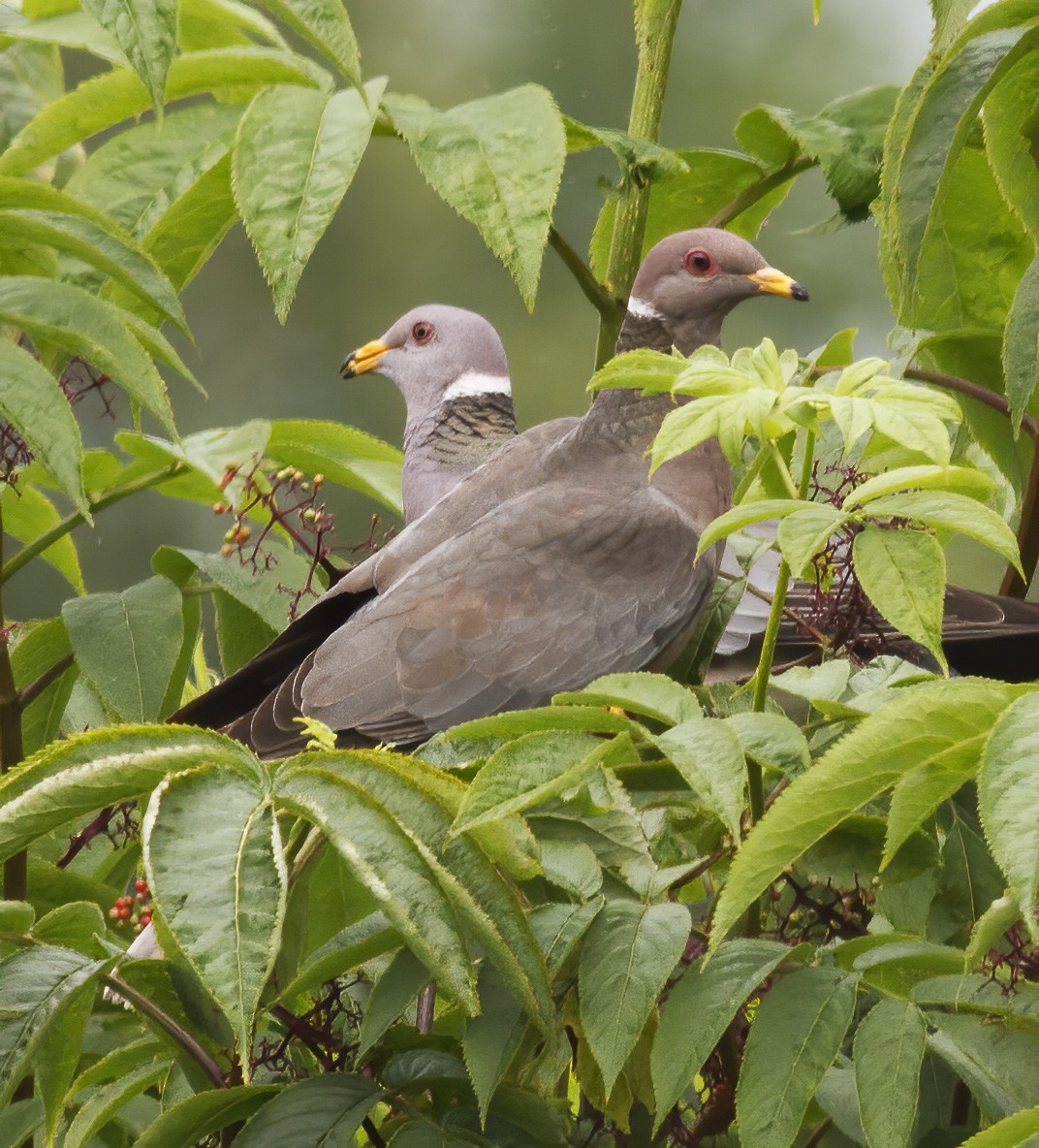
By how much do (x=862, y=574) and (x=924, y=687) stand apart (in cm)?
4

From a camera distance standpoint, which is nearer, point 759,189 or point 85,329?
point 85,329

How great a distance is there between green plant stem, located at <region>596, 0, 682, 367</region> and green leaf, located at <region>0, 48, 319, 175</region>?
0.65 feet

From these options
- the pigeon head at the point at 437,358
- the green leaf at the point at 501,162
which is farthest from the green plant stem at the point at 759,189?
the pigeon head at the point at 437,358

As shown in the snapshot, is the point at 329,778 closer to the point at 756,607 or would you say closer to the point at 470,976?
the point at 470,976

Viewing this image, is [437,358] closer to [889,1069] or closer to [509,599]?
[509,599]

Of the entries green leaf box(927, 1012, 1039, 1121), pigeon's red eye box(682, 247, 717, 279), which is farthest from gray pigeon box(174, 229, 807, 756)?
green leaf box(927, 1012, 1039, 1121)

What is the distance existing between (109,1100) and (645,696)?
23 cm

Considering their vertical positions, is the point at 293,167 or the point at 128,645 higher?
the point at 293,167

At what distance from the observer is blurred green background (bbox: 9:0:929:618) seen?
411 centimetres

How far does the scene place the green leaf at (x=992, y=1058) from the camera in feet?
1.58

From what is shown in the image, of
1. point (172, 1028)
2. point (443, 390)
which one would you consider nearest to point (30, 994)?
point (172, 1028)

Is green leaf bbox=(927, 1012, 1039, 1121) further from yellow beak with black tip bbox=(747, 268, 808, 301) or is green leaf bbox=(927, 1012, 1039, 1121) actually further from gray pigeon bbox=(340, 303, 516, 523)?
gray pigeon bbox=(340, 303, 516, 523)

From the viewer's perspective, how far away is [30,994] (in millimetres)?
512

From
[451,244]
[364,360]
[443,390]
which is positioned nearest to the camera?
[443,390]
